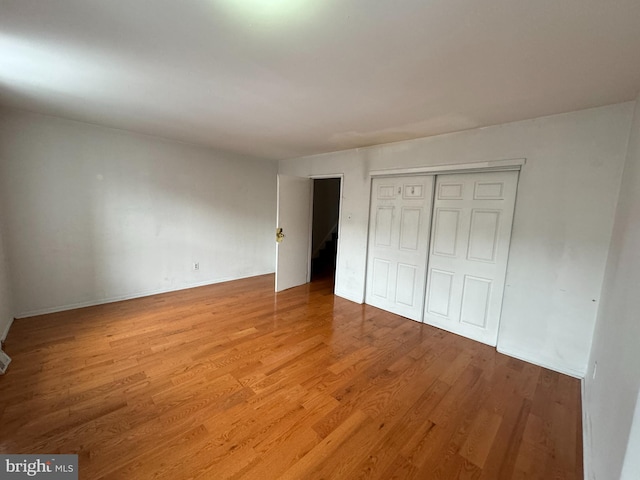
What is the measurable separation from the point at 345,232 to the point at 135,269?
3239 millimetres

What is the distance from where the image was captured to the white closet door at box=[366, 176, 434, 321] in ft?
10.9

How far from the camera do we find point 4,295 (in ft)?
8.91

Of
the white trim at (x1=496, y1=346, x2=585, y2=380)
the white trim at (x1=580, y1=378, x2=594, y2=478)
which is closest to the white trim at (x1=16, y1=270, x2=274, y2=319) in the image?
the white trim at (x1=496, y1=346, x2=585, y2=380)

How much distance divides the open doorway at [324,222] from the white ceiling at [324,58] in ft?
13.0

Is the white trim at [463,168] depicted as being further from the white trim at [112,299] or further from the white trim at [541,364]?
the white trim at [112,299]

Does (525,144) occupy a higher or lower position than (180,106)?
lower

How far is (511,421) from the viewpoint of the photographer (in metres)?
1.81

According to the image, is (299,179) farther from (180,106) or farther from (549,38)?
(549,38)

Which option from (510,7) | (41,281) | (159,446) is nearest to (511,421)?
(159,446)
